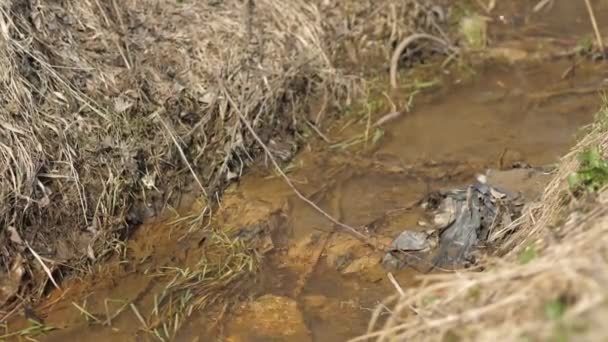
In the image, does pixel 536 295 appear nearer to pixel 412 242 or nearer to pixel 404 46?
pixel 412 242

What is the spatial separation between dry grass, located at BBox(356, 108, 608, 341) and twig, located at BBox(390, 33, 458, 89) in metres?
3.19

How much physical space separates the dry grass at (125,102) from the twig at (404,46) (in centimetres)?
44

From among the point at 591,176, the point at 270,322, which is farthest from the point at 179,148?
the point at 591,176

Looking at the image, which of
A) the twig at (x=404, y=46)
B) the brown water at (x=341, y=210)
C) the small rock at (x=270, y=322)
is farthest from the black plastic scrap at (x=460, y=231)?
the twig at (x=404, y=46)

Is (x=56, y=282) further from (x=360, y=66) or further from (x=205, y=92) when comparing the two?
(x=360, y=66)

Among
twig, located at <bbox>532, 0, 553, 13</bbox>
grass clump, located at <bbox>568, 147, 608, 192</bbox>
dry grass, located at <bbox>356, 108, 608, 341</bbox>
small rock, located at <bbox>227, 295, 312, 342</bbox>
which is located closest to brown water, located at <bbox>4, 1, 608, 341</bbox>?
small rock, located at <bbox>227, 295, 312, 342</bbox>

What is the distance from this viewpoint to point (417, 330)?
2629mm

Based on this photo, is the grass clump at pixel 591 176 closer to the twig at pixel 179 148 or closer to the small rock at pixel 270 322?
the small rock at pixel 270 322

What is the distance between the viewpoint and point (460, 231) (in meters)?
4.54

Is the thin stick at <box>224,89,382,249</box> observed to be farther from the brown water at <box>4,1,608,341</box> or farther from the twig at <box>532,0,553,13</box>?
the twig at <box>532,0,553,13</box>

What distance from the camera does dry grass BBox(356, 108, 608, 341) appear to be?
2221 millimetres

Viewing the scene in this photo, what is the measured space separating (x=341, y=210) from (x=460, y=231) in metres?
0.79

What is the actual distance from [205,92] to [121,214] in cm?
97

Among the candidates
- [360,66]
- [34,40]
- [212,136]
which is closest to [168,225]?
[212,136]
